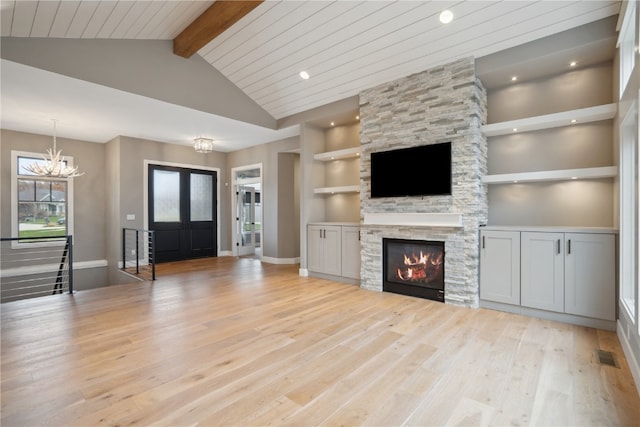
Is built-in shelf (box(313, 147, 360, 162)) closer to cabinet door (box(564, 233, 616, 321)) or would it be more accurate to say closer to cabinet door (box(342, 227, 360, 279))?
cabinet door (box(342, 227, 360, 279))

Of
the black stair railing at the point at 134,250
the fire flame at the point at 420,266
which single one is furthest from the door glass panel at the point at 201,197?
the fire flame at the point at 420,266

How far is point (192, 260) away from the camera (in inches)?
313

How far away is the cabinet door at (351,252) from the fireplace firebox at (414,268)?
0.55 meters

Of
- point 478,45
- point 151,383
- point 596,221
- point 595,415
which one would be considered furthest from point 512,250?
point 151,383

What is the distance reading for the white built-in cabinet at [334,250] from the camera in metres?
5.21

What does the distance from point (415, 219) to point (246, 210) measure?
229 inches

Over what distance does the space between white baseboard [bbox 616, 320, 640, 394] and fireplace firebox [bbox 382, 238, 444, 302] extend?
1.71 meters

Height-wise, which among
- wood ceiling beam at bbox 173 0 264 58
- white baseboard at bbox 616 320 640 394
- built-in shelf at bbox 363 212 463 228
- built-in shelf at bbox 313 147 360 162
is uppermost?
wood ceiling beam at bbox 173 0 264 58

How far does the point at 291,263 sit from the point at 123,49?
5.11m

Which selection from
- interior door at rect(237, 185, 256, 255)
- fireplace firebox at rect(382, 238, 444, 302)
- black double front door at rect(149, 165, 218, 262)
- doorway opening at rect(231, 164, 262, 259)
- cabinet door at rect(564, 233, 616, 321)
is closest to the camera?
cabinet door at rect(564, 233, 616, 321)

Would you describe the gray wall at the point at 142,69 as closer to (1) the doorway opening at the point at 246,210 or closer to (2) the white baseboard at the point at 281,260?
(1) the doorway opening at the point at 246,210

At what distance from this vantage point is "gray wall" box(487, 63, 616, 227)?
3.62m

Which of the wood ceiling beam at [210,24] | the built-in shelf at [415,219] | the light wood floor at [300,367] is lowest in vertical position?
the light wood floor at [300,367]

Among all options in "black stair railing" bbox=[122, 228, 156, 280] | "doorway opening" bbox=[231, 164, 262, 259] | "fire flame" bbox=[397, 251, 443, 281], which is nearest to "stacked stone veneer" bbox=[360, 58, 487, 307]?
"fire flame" bbox=[397, 251, 443, 281]
